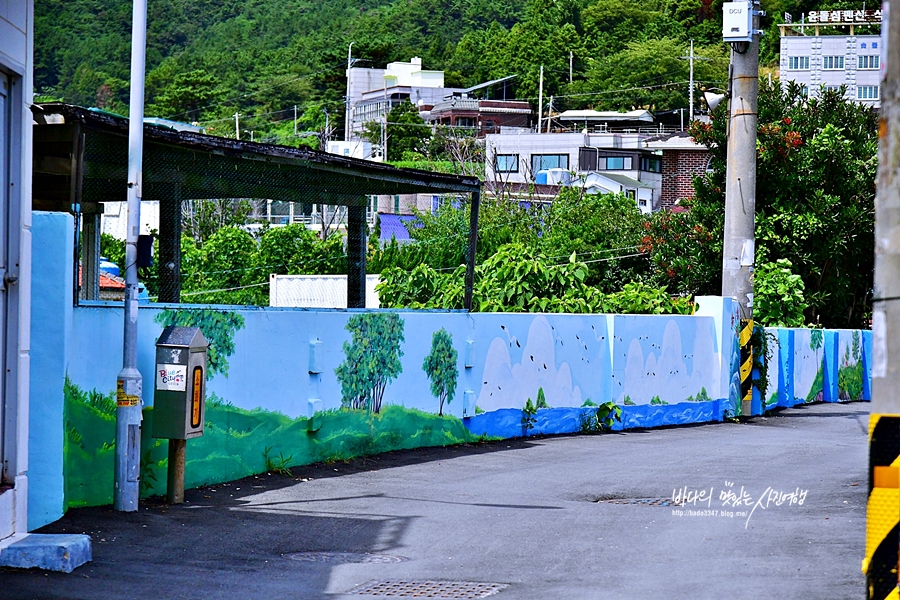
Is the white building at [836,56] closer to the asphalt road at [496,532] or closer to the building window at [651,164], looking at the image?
the building window at [651,164]

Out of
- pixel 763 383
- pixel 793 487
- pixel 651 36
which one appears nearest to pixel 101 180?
pixel 793 487

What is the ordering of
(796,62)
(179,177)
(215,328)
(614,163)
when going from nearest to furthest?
(215,328) → (179,177) → (614,163) → (796,62)

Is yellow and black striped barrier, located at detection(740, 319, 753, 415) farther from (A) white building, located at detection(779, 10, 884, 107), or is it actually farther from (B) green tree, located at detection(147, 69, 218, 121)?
(B) green tree, located at detection(147, 69, 218, 121)

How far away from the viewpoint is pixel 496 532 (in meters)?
8.27

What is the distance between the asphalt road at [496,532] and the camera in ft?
21.4

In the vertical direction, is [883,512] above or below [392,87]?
below

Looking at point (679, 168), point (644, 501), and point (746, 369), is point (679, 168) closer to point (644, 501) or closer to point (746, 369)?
point (746, 369)

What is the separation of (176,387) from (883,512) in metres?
5.68

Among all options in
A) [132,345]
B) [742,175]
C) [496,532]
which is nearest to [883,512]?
[496,532]

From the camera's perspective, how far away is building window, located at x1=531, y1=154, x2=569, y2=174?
7056 cm

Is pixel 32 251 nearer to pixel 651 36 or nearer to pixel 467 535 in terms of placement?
pixel 467 535

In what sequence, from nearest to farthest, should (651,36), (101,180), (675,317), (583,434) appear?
1. (101,180)
2. (583,434)
3. (675,317)
4. (651,36)

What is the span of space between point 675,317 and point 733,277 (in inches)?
95.9

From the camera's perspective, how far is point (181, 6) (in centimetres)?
12388
